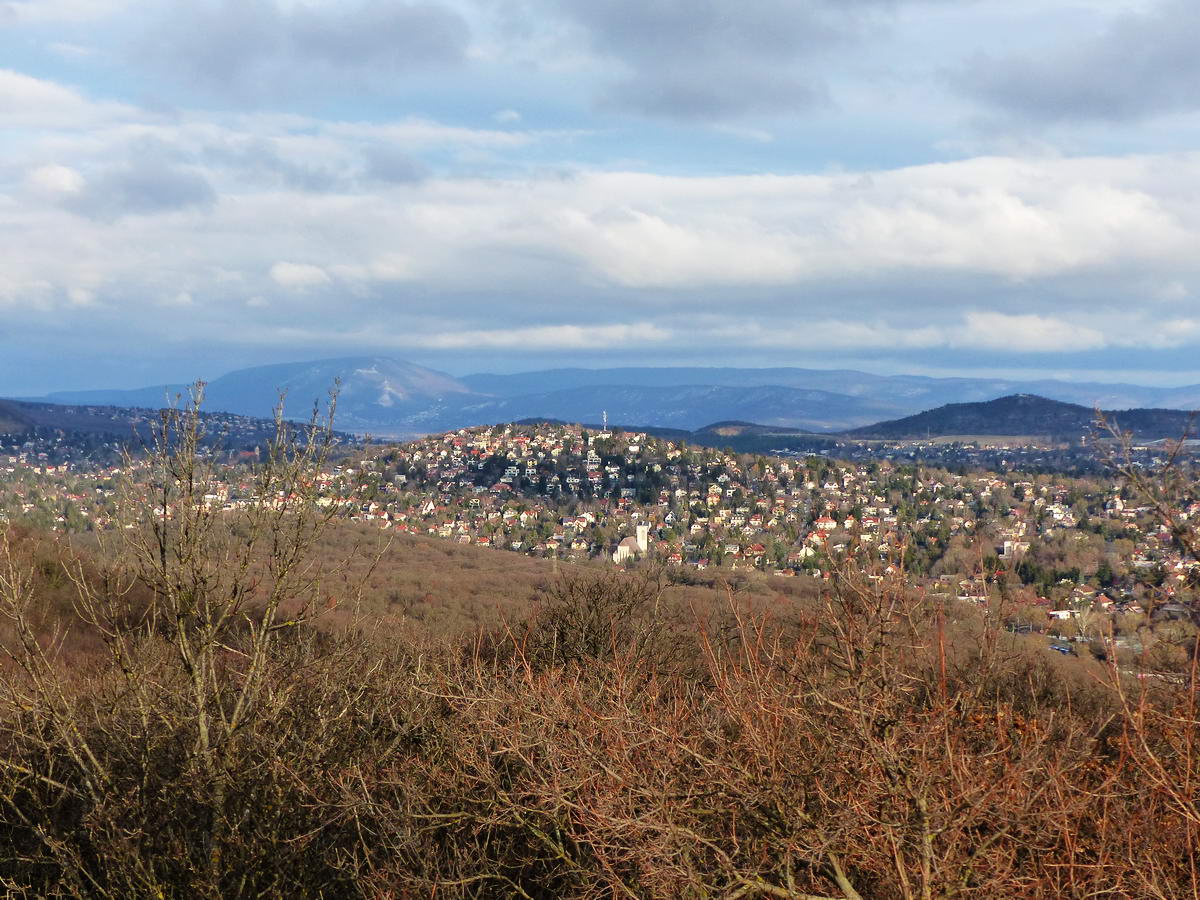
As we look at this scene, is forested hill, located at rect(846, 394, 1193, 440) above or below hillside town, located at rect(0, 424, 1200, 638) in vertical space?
above

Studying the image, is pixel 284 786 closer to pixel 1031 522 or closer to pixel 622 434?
pixel 1031 522

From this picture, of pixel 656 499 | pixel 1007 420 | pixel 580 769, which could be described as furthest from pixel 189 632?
pixel 1007 420

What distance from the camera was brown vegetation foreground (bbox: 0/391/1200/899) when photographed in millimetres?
6117

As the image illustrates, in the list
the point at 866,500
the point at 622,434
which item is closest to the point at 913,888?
the point at 866,500

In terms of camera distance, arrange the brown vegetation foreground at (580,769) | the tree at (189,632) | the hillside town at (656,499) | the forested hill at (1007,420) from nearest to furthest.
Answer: the brown vegetation foreground at (580,769)
the tree at (189,632)
the hillside town at (656,499)
the forested hill at (1007,420)

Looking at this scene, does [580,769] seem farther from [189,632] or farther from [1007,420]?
[1007,420]

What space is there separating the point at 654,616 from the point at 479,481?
8313 cm

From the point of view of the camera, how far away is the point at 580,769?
8031 millimetres

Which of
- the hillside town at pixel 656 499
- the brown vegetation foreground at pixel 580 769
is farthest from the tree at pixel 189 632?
the hillside town at pixel 656 499

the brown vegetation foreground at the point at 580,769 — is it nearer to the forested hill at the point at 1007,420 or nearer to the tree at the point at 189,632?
the tree at the point at 189,632

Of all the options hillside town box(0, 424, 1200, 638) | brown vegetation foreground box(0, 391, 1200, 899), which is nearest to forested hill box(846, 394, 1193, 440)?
hillside town box(0, 424, 1200, 638)

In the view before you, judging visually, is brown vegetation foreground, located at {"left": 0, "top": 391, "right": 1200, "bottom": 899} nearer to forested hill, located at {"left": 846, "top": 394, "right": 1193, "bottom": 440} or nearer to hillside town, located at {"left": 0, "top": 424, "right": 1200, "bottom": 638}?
hillside town, located at {"left": 0, "top": 424, "right": 1200, "bottom": 638}

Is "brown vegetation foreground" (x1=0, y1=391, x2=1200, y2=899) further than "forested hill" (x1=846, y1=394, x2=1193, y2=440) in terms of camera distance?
No

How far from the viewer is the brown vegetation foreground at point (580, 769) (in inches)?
241
